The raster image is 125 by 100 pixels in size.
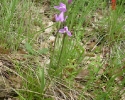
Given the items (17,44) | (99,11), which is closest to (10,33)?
(17,44)

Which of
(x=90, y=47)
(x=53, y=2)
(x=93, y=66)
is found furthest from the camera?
(x=53, y=2)

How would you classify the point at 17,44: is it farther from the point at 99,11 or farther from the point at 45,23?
the point at 99,11

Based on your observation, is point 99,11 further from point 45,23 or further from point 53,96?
point 53,96

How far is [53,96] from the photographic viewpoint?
1435mm

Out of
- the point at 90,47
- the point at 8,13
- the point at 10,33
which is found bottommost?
the point at 90,47

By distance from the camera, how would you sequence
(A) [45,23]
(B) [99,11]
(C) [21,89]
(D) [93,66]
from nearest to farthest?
(C) [21,89]
(D) [93,66]
(A) [45,23]
(B) [99,11]

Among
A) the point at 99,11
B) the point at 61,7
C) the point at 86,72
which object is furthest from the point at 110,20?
the point at 61,7

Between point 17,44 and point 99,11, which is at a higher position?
point 99,11

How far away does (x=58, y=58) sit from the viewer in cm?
173

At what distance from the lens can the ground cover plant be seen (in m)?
1.47

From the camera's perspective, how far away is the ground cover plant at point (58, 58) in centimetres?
147

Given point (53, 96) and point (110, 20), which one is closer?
point (53, 96)

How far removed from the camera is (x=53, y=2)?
2562 mm

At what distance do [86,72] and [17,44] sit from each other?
0.55 metres
